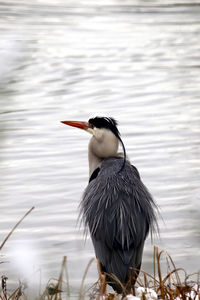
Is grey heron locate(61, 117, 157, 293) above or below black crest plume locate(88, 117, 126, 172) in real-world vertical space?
below

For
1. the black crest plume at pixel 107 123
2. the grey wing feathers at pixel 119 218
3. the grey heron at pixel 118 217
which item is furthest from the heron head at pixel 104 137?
the grey wing feathers at pixel 119 218

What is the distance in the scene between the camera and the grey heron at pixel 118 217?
14.3 ft

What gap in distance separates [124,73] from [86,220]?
6672mm

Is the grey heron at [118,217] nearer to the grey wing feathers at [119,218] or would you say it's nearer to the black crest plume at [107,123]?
the grey wing feathers at [119,218]

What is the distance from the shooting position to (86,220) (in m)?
4.61

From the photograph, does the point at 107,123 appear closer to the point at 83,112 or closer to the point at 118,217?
the point at 118,217

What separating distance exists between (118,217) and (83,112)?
4758 mm

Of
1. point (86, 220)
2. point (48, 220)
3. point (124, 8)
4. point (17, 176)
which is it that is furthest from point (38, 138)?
point (124, 8)

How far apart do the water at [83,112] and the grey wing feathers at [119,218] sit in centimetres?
32

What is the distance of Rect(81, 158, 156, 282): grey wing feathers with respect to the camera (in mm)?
4348

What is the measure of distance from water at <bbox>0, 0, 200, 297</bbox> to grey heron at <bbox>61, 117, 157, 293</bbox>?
0.32 m

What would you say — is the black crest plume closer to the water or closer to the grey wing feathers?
the grey wing feathers

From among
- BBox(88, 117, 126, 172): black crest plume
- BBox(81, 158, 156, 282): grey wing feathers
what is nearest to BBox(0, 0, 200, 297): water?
BBox(81, 158, 156, 282): grey wing feathers

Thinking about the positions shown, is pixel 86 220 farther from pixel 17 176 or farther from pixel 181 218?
pixel 17 176
